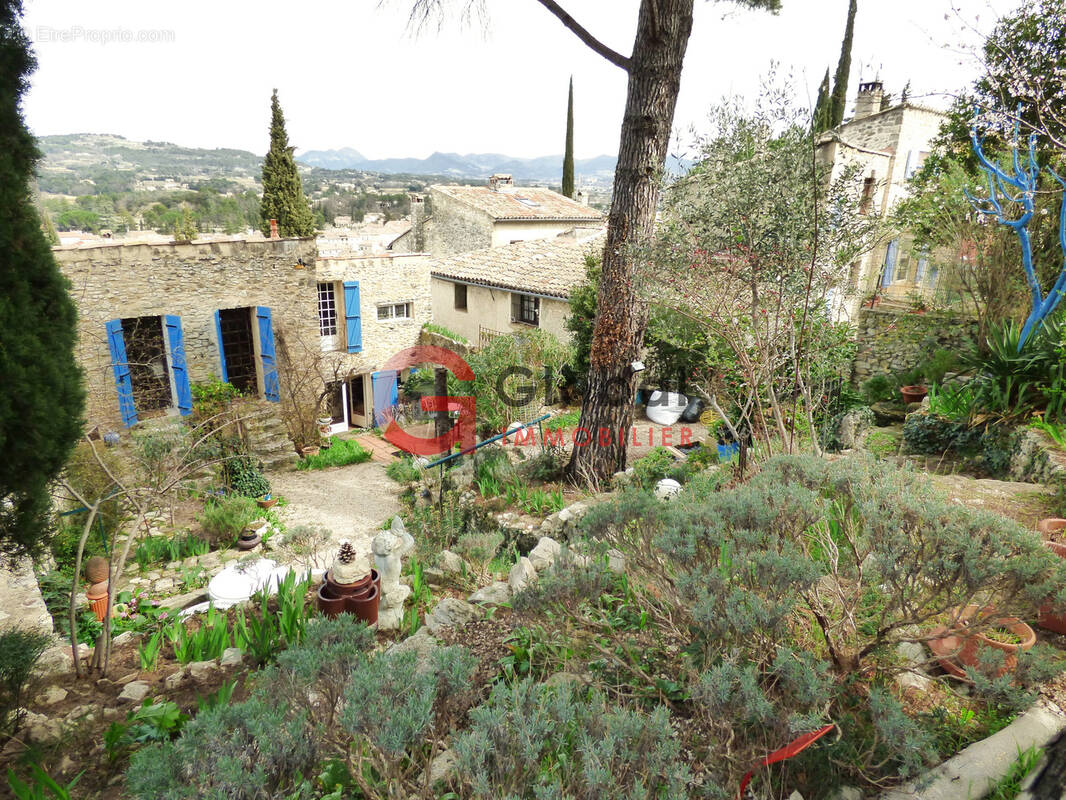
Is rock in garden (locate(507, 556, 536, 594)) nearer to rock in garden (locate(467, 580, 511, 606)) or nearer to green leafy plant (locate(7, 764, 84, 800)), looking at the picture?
rock in garden (locate(467, 580, 511, 606))

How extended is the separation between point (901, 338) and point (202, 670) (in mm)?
10993

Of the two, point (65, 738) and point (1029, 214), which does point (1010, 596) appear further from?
point (1029, 214)

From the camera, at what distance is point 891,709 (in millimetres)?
2078

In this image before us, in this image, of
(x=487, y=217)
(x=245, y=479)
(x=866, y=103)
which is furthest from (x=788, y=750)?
(x=866, y=103)

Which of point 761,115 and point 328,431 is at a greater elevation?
point 761,115

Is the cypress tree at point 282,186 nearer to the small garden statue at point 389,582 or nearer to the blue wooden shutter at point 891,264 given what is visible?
the blue wooden shutter at point 891,264

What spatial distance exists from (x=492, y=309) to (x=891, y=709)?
16.1m

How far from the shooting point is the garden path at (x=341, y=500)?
8867 millimetres

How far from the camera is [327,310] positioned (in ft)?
51.1

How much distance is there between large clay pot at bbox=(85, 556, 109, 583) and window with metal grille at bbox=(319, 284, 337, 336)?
958cm

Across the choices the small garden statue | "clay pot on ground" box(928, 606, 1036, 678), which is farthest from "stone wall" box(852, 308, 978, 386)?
the small garden statue

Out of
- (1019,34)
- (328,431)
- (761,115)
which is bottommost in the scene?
(328,431)

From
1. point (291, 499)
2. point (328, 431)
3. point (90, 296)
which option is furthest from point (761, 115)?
point (328, 431)

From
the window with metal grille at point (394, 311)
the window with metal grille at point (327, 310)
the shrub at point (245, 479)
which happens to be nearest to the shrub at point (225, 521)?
the shrub at point (245, 479)
